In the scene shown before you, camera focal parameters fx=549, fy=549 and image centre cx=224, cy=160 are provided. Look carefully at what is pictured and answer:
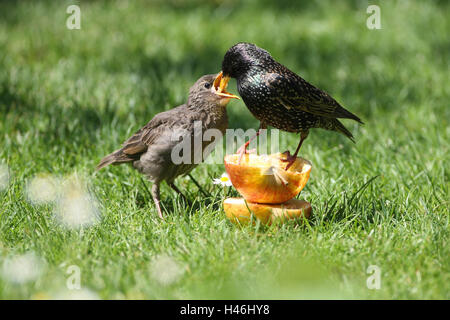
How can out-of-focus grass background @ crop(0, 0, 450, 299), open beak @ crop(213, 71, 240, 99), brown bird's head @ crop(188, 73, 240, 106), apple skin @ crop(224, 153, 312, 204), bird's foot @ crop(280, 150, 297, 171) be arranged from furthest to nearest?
1. brown bird's head @ crop(188, 73, 240, 106)
2. open beak @ crop(213, 71, 240, 99)
3. bird's foot @ crop(280, 150, 297, 171)
4. apple skin @ crop(224, 153, 312, 204)
5. out-of-focus grass background @ crop(0, 0, 450, 299)

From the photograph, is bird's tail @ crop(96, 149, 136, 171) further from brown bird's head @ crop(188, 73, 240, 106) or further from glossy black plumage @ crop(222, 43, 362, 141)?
glossy black plumage @ crop(222, 43, 362, 141)

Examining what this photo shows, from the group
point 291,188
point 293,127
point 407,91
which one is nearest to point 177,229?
point 291,188

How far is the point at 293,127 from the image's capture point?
3.77 m

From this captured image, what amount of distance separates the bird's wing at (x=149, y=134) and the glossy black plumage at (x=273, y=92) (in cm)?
68

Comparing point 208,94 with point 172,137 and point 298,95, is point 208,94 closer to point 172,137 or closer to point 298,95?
point 172,137

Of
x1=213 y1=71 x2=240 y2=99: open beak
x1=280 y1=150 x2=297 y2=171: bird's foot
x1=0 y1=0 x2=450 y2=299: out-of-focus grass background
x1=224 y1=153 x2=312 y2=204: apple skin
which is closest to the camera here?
x1=0 y1=0 x2=450 y2=299: out-of-focus grass background

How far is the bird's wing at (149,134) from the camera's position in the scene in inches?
165

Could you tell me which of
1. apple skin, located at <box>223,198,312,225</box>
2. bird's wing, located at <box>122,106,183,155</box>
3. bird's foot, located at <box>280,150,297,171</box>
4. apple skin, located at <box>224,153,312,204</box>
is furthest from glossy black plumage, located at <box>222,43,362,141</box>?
bird's wing, located at <box>122,106,183,155</box>

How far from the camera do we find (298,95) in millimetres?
3686

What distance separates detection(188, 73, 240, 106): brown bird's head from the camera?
13.7 ft

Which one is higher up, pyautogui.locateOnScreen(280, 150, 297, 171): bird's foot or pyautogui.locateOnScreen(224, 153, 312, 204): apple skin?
pyautogui.locateOnScreen(280, 150, 297, 171): bird's foot

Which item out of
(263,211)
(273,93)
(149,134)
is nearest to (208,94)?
(149,134)

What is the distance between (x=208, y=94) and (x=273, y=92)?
755mm

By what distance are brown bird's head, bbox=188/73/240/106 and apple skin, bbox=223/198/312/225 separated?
0.90 meters
